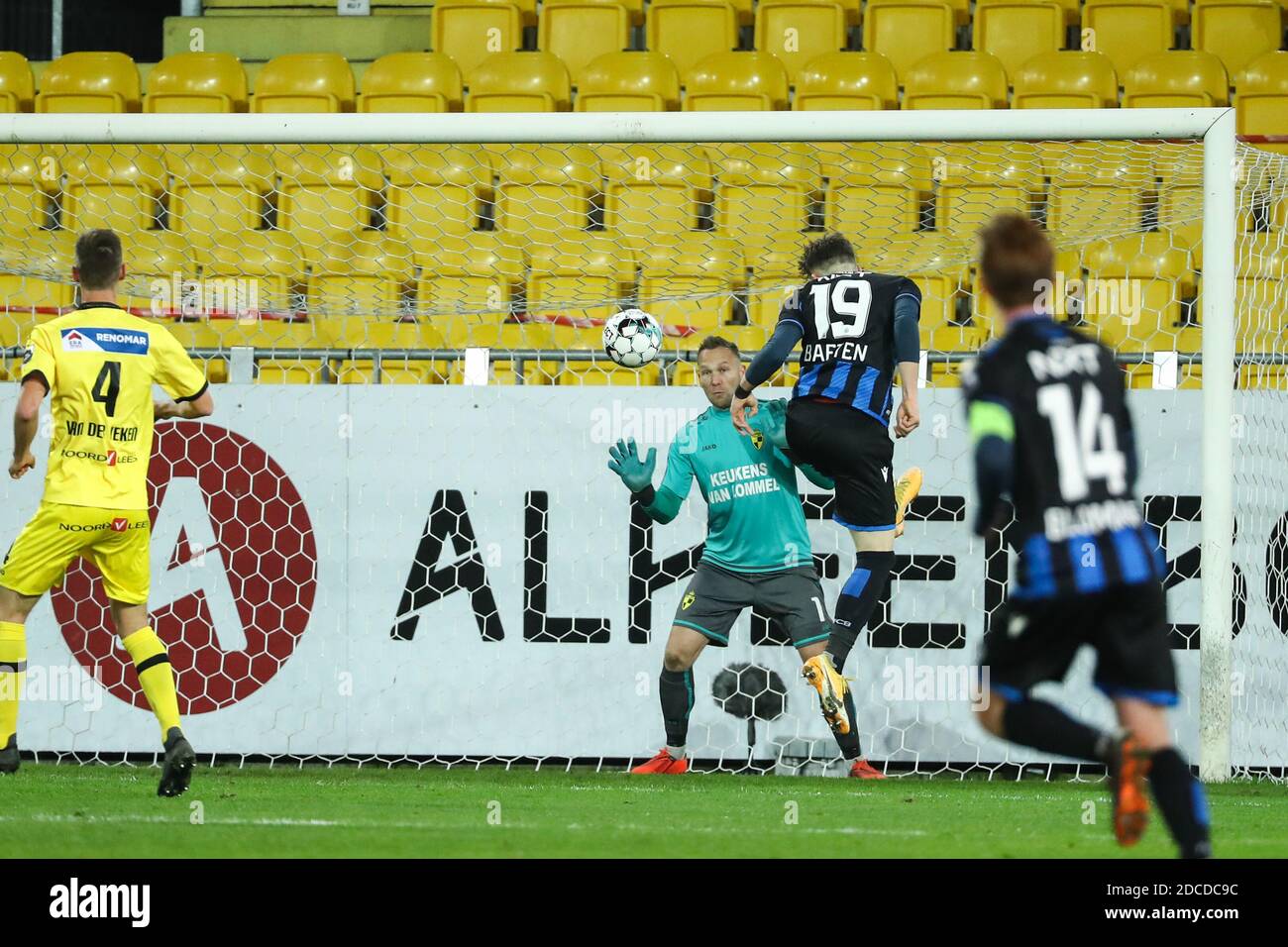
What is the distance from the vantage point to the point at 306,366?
809 centimetres

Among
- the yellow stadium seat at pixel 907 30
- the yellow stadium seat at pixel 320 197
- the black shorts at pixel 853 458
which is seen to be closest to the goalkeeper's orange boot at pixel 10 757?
the black shorts at pixel 853 458

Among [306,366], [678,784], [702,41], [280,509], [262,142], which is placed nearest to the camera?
[678,784]

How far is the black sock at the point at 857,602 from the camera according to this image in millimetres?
6297

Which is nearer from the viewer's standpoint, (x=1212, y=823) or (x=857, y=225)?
(x=1212, y=823)

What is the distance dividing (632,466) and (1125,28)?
20.3ft

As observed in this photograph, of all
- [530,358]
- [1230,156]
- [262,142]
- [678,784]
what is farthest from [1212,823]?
[262,142]

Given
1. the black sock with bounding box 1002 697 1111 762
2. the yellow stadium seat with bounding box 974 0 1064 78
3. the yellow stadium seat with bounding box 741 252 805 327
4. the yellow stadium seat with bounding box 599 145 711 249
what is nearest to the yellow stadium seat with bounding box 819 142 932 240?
the yellow stadium seat with bounding box 741 252 805 327

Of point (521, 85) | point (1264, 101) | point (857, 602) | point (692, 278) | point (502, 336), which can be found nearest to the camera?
point (857, 602)

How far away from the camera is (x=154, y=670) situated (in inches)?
222

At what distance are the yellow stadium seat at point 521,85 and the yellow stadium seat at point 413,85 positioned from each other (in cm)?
16

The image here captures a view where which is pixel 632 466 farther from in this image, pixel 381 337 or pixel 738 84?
pixel 738 84

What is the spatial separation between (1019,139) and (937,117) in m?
0.36

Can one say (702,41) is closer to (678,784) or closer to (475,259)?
(475,259)

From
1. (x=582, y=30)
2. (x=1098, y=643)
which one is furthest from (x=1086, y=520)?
(x=582, y=30)
